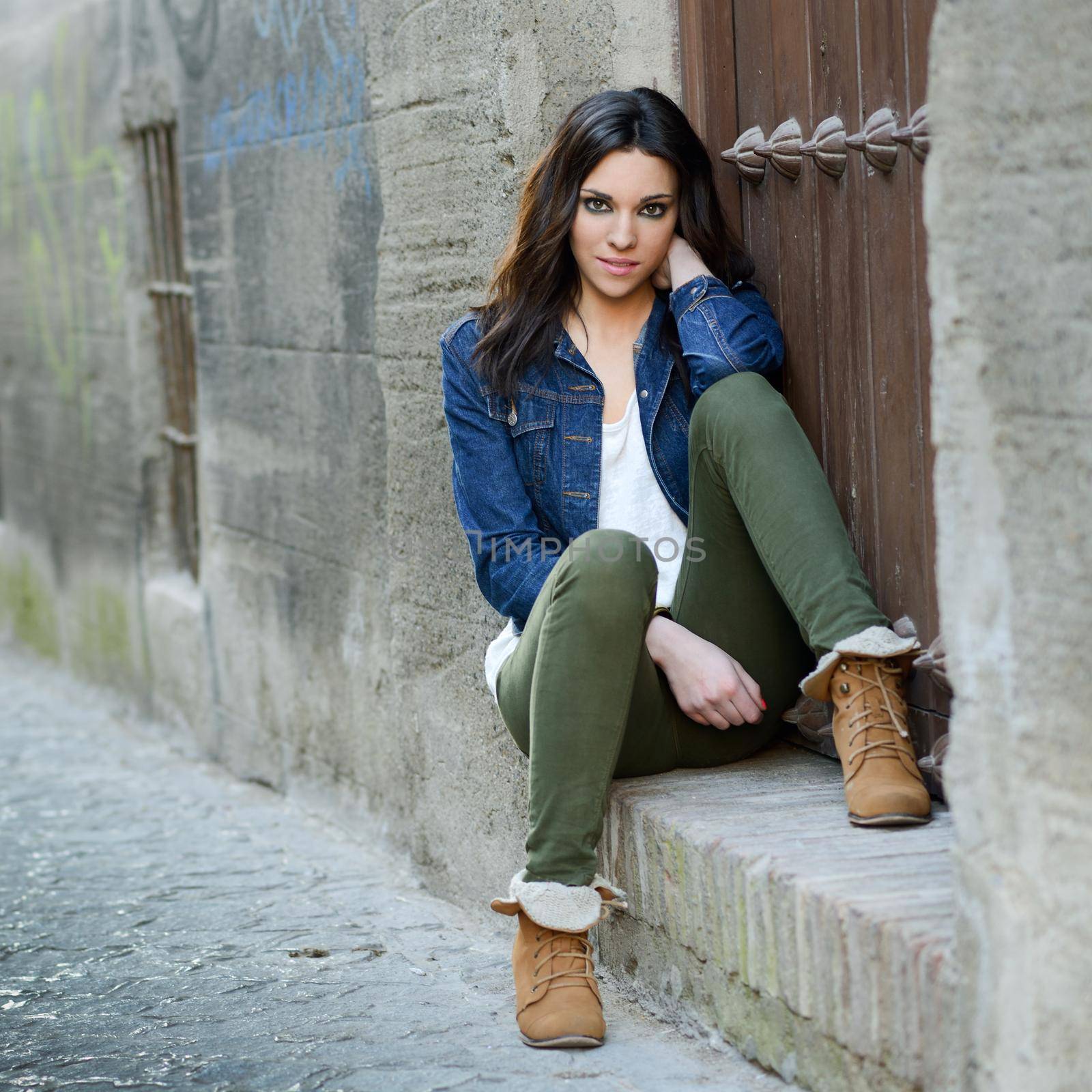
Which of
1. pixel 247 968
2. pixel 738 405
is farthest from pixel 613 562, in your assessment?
pixel 247 968

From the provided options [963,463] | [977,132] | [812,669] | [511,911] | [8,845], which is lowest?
[8,845]

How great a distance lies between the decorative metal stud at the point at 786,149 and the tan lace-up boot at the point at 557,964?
4.53ft

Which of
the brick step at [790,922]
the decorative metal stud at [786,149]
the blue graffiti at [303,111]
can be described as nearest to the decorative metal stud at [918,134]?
the decorative metal stud at [786,149]

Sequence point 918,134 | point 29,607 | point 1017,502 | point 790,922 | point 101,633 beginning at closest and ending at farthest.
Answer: point 1017,502 → point 790,922 → point 918,134 → point 101,633 → point 29,607

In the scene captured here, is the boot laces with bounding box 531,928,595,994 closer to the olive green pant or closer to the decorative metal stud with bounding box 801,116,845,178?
the olive green pant

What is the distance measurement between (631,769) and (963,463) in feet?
3.75

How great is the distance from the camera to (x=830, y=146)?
2762 mm

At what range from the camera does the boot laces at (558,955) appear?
8.31ft

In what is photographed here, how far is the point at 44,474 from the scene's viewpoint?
7.49 metres

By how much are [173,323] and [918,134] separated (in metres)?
4.02

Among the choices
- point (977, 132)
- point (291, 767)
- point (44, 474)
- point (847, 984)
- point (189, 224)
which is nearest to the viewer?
point (977, 132)

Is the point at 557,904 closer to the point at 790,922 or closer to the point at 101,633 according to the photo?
the point at 790,922

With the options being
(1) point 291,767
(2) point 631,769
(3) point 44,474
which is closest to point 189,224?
(1) point 291,767

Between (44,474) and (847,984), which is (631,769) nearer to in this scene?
(847,984)
